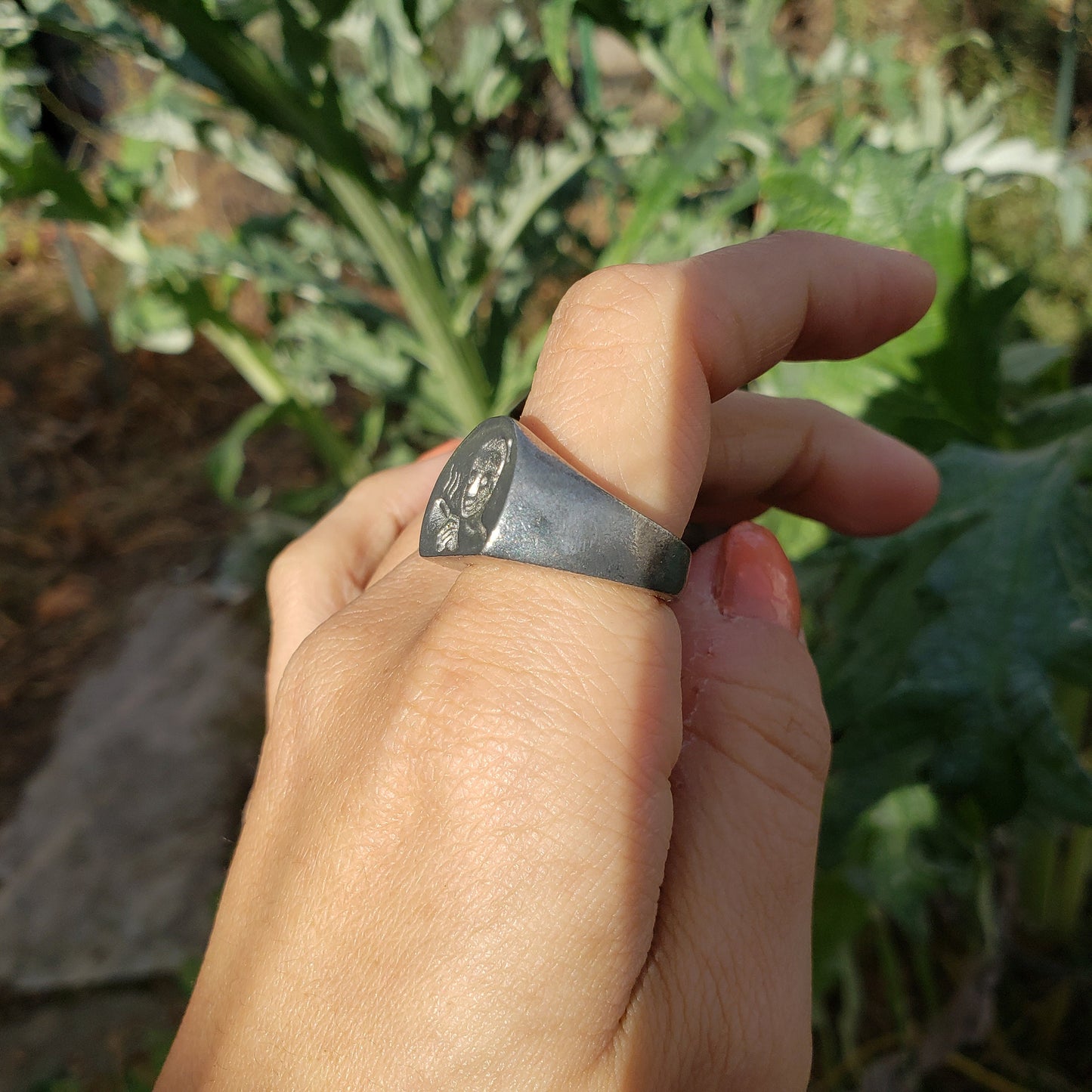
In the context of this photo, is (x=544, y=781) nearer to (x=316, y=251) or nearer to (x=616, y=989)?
(x=616, y=989)

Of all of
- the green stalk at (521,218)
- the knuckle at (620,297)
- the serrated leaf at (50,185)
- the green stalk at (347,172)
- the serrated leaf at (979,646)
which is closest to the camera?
the knuckle at (620,297)

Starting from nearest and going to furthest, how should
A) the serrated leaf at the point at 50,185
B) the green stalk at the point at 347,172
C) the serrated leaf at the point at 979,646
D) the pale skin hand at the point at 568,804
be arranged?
the pale skin hand at the point at 568,804
the serrated leaf at the point at 979,646
the green stalk at the point at 347,172
the serrated leaf at the point at 50,185

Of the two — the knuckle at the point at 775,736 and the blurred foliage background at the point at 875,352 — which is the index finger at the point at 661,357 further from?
the blurred foliage background at the point at 875,352

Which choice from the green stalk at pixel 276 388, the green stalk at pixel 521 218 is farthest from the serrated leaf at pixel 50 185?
the green stalk at pixel 521 218

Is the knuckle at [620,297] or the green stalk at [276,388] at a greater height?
the knuckle at [620,297]

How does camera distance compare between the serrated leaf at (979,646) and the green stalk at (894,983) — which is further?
the green stalk at (894,983)
